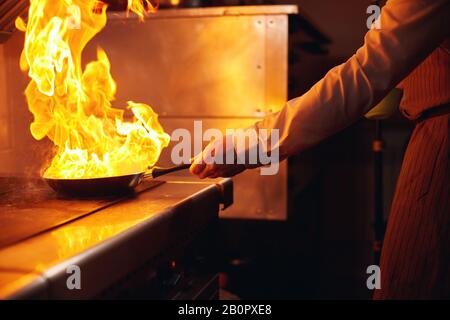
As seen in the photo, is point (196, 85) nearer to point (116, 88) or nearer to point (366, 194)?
point (116, 88)

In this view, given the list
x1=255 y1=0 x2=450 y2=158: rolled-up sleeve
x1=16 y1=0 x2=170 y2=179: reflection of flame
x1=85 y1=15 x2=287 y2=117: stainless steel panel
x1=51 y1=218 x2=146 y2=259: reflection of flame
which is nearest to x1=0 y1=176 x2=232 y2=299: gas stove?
x1=51 y1=218 x2=146 y2=259: reflection of flame

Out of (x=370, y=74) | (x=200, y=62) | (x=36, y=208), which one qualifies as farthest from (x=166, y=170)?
(x=200, y=62)

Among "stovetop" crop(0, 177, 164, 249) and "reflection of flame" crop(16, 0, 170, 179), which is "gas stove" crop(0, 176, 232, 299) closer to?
"stovetop" crop(0, 177, 164, 249)

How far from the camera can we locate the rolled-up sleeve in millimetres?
1273

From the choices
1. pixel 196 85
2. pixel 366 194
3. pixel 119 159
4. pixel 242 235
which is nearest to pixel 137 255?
pixel 119 159

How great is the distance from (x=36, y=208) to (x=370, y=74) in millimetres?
884

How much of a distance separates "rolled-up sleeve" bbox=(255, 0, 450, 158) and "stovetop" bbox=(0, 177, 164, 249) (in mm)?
484

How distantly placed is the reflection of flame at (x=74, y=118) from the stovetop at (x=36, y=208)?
0.25 feet

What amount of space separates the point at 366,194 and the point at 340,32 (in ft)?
3.45

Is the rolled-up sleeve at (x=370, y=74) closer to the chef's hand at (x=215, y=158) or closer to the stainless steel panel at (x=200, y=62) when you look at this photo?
the chef's hand at (x=215, y=158)

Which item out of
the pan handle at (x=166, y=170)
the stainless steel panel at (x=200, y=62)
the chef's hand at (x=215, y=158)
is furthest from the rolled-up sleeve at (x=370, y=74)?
the stainless steel panel at (x=200, y=62)

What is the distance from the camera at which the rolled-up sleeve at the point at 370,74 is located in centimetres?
127

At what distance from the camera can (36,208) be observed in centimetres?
128

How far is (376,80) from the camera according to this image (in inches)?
51.5
